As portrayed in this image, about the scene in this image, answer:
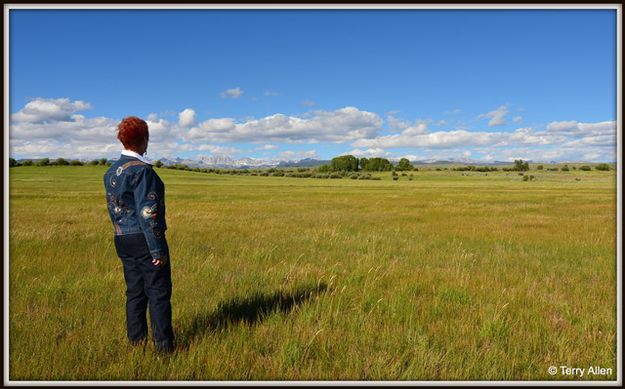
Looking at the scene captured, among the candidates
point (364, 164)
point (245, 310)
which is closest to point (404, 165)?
point (364, 164)

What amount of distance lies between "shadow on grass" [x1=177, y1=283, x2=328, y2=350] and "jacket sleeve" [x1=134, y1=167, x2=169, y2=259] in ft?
4.24

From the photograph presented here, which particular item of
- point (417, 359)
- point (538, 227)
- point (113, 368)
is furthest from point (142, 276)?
point (538, 227)

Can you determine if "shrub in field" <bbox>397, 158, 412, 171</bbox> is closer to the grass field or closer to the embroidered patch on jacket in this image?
the grass field

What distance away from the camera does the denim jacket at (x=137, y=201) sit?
4.41 metres

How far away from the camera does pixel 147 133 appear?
465cm

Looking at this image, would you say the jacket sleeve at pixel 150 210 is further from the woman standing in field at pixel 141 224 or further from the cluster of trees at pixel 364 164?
the cluster of trees at pixel 364 164

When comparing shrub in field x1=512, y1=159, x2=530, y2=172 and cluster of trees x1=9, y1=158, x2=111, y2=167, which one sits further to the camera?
shrub in field x1=512, y1=159, x2=530, y2=172

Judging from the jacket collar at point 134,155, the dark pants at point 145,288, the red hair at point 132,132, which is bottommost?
the dark pants at point 145,288

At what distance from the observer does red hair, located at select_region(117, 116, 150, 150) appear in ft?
14.8

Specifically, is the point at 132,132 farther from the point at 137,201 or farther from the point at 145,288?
the point at 145,288

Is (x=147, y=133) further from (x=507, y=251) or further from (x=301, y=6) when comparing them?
(x=507, y=251)

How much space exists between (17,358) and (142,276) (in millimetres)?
1663

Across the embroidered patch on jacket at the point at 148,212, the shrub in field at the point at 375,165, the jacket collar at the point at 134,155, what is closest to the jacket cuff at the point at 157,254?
the embroidered patch on jacket at the point at 148,212

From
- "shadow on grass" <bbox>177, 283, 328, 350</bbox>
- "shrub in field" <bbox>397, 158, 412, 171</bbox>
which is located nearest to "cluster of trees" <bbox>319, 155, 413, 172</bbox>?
"shrub in field" <bbox>397, 158, 412, 171</bbox>
